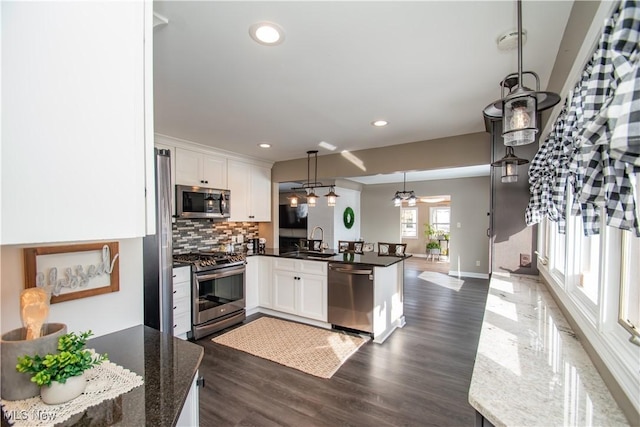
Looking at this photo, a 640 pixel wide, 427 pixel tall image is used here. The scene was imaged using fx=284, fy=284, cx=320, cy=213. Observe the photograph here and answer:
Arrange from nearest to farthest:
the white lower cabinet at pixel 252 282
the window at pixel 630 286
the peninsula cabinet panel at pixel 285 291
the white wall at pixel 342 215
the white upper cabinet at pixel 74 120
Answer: the white upper cabinet at pixel 74 120 < the window at pixel 630 286 < the peninsula cabinet panel at pixel 285 291 < the white lower cabinet at pixel 252 282 < the white wall at pixel 342 215

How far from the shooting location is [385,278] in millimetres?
3521

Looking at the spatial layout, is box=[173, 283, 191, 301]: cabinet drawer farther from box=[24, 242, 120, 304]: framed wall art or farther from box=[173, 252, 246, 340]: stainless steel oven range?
box=[24, 242, 120, 304]: framed wall art

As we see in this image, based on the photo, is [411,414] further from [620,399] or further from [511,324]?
[620,399]

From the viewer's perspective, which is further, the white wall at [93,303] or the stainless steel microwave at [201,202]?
the stainless steel microwave at [201,202]

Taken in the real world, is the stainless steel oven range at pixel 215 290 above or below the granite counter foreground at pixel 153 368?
below

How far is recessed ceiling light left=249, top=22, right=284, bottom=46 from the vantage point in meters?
1.54

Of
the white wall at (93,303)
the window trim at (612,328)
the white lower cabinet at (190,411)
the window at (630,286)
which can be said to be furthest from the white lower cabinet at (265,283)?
the window at (630,286)

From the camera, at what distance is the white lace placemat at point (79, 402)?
0.81m

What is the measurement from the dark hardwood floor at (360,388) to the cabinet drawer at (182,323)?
253 millimetres

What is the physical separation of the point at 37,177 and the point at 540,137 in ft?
11.3

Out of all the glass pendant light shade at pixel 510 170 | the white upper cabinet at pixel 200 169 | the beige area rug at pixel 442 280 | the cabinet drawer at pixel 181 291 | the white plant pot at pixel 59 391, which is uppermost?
the white upper cabinet at pixel 200 169

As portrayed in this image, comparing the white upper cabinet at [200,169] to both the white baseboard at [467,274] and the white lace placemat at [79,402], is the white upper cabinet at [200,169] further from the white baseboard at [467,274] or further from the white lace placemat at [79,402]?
the white baseboard at [467,274]

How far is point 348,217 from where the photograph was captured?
8328 mm

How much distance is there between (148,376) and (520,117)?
71.4 inches
